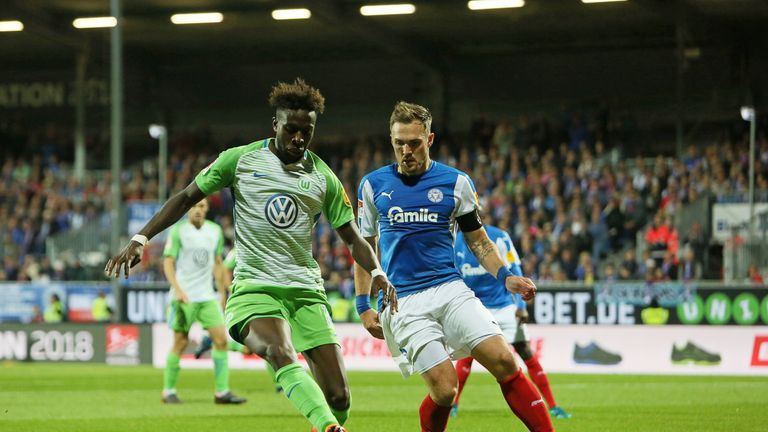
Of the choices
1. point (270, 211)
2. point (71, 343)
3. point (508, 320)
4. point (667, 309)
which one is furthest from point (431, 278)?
point (71, 343)

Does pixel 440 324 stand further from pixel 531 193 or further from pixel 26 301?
pixel 531 193

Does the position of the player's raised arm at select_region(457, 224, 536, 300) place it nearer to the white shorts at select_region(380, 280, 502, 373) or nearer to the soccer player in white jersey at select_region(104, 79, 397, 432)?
the white shorts at select_region(380, 280, 502, 373)

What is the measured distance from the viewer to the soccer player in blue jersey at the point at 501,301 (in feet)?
40.3

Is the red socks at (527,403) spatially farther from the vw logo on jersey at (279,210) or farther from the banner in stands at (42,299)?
the banner in stands at (42,299)

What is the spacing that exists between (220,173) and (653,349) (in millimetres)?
13712

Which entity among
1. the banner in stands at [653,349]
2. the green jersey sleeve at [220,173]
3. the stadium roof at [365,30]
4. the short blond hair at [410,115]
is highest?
the stadium roof at [365,30]

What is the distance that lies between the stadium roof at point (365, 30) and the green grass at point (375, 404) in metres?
15.4

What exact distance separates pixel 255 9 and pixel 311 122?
89.7ft

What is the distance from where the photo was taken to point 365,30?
34281 mm

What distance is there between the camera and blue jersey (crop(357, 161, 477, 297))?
26.3 ft

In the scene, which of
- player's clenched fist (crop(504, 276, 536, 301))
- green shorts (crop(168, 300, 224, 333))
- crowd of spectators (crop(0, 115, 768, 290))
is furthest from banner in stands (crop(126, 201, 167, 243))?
player's clenched fist (crop(504, 276, 536, 301))

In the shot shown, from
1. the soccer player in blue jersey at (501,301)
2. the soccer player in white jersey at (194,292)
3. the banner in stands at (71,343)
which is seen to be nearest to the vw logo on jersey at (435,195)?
the soccer player in blue jersey at (501,301)

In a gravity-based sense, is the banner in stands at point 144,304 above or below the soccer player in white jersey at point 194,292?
below

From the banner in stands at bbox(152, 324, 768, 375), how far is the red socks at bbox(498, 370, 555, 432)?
11.9m
